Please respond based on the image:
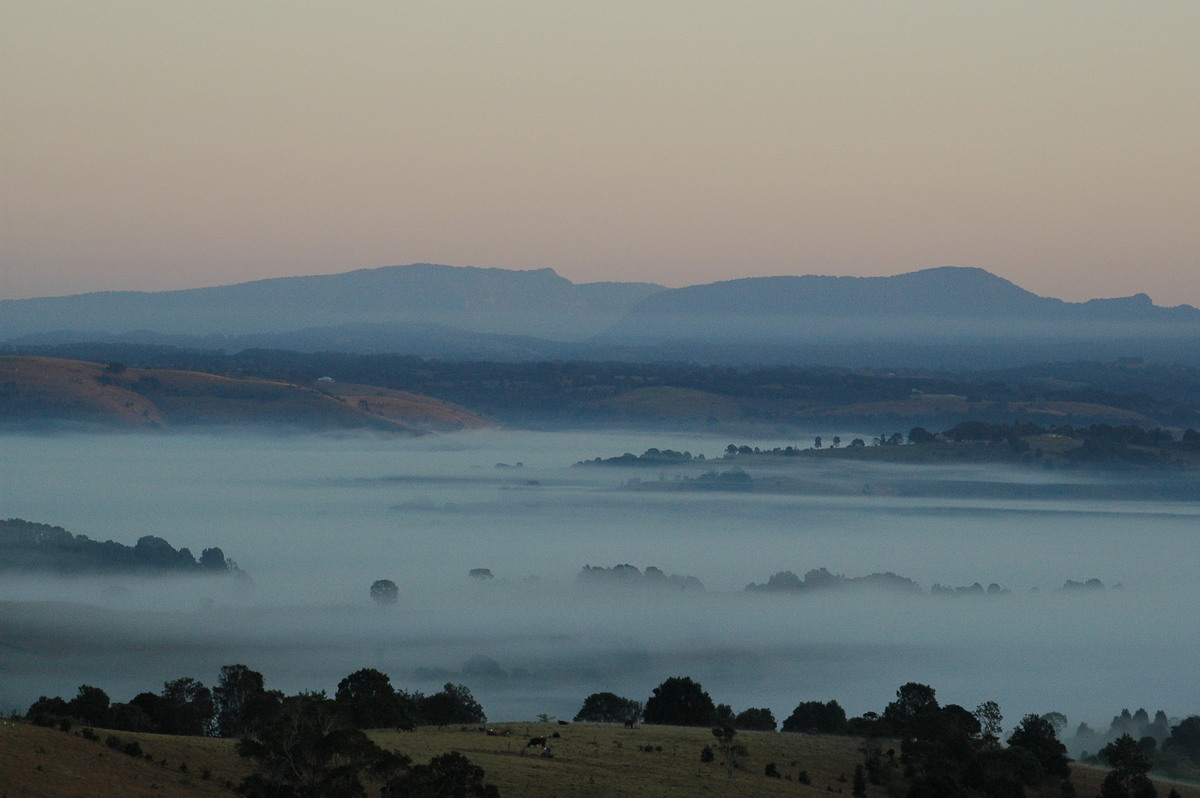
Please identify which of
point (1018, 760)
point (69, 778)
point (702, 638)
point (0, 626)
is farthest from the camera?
point (702, 638)

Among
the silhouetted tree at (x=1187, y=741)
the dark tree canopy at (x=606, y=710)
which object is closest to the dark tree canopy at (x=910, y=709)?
the dark tree canopy at (x=606, y=710)

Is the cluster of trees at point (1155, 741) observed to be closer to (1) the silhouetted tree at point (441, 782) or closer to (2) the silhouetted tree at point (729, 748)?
(2) the silhouetted tree at point (729, 748)

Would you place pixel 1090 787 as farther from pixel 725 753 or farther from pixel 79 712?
pixel 79 712

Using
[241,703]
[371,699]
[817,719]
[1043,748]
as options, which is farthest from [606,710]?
[1043,748]

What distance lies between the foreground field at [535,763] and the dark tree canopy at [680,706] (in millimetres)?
13271

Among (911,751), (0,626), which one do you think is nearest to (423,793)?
(911,751)

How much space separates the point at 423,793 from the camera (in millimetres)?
34688

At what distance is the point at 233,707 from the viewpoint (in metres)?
68.3

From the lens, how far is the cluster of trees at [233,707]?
60.8m

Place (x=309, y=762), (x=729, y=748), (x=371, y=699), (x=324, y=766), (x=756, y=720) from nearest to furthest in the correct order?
(x=309, y=762) → (x=324, y=766) → (x=729, y=748) → (x=371, y=699) → (x=756, y=720)

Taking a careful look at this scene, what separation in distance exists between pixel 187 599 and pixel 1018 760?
161 m

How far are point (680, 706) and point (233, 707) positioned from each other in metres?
23.2

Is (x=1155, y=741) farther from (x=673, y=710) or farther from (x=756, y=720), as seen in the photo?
(x=673, y=710)

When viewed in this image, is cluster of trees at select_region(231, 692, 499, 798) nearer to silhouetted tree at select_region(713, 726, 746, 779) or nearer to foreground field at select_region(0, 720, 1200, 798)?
foreground field at select_region(0, 720, 1200, 798)
